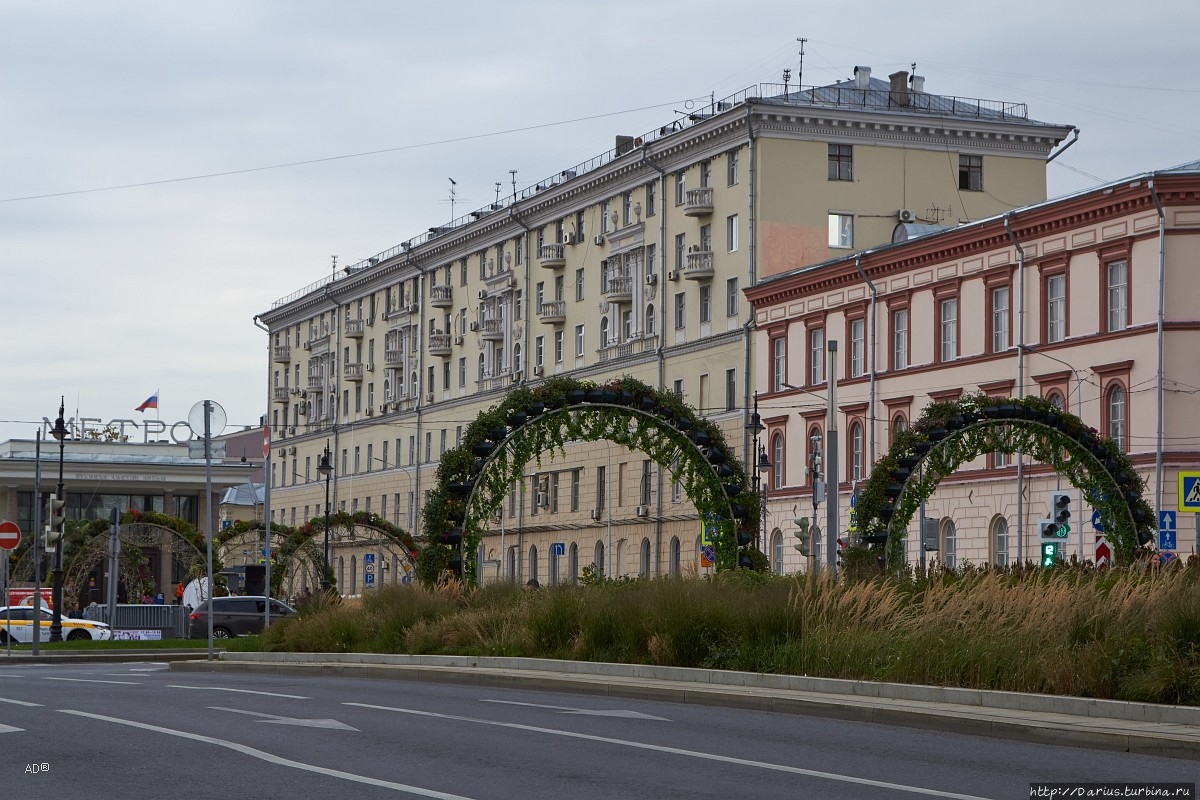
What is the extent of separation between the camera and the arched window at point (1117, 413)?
53.7 meters

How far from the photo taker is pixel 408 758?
1437cm

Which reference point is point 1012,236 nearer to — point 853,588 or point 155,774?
point 853,588

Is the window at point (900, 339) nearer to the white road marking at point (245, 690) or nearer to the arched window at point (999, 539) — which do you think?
the arched window at point (999, 539)

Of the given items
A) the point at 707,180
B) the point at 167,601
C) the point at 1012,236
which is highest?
the point at 707,180

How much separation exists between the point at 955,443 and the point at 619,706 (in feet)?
51.2

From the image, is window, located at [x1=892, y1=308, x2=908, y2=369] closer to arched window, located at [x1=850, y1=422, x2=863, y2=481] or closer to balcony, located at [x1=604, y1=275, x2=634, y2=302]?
arched window, located at [x1=850, y1=422, x2=863, y2=481]

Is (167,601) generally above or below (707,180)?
below

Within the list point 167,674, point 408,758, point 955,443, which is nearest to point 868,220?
point 955,443

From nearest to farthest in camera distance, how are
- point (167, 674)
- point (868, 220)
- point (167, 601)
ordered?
point (167, 674) < point (868, 220) < point (167, 601)

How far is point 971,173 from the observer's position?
7450 centimetres

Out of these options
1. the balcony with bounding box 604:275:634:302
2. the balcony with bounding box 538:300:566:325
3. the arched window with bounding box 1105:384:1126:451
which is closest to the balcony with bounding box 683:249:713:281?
the balcony with bounding box 604:275:634:302

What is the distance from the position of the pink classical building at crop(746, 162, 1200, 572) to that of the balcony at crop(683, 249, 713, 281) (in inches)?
143

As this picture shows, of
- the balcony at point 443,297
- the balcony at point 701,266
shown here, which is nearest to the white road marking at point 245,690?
the balcony at point 701,266

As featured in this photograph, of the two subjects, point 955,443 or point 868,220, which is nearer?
point 955,443
